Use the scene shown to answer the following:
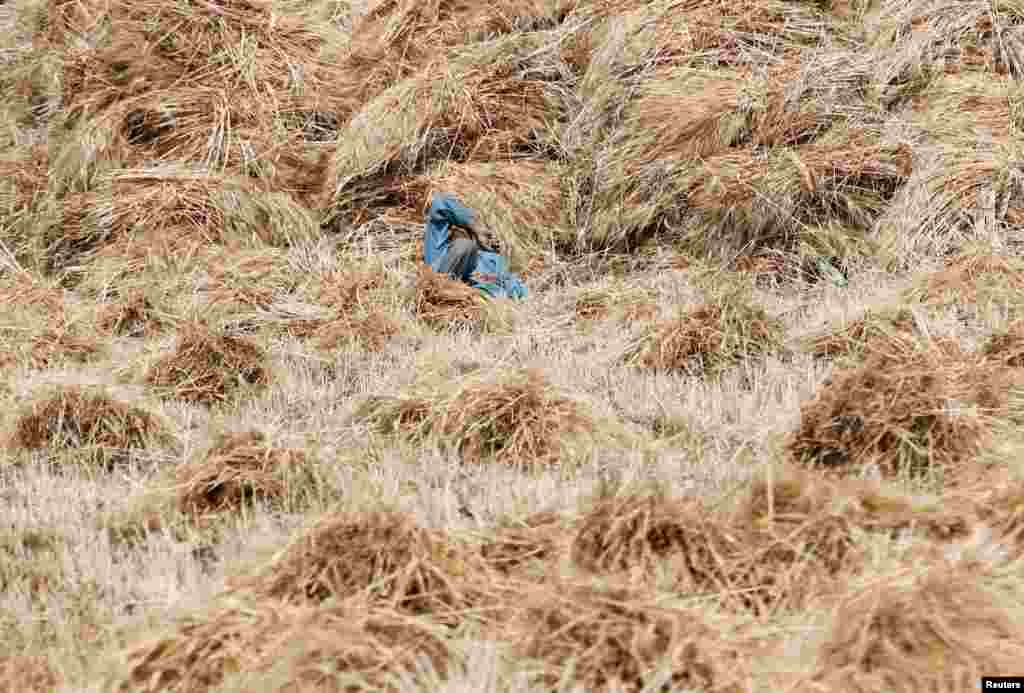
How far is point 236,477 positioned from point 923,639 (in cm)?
184

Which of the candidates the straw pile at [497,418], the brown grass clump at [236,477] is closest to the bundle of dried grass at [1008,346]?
the straw pile at [497,418]

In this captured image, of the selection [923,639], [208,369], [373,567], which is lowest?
[208,369]

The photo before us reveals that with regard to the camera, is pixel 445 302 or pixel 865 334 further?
pixel 445 302

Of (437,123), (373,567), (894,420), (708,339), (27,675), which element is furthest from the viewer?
(437,123)

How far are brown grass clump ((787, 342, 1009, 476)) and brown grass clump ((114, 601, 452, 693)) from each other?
1317 mm

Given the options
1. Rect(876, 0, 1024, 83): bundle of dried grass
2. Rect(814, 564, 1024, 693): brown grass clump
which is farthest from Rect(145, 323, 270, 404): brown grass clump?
Rect(876, 0, 1024, 83): bundle of dried grass

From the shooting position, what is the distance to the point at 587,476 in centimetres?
317

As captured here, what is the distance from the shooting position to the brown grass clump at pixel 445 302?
5.05 m

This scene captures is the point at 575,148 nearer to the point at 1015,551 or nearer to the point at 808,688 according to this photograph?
the point at 1015,551

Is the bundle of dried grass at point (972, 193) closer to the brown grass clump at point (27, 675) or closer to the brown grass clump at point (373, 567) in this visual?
the brown grass clump at point (373, 567)

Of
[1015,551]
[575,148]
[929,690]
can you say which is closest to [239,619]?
[929,690]

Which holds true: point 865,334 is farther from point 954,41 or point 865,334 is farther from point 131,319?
point 131,319

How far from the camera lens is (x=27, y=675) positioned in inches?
89.4

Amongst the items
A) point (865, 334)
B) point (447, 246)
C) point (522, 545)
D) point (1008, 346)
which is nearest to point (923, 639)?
point (522, 545)
